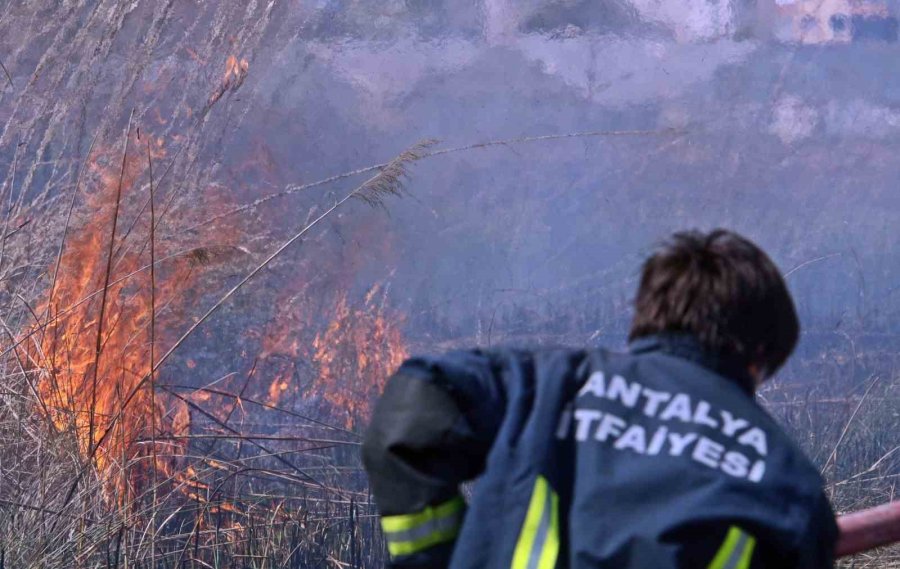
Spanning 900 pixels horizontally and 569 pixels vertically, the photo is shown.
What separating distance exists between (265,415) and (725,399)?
4.18 meters

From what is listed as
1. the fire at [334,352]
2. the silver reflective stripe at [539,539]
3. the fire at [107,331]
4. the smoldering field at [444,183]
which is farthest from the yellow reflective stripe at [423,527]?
the fire at [334,352]

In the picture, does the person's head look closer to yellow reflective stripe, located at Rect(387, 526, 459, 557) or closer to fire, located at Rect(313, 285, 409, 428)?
yellow reflective stripe, located at Rect(387, 526, 459, 557)

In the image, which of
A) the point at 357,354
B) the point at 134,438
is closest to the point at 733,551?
the point at 134,438

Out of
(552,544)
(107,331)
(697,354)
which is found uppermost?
(697,354)

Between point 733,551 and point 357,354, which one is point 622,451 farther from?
point 357,354

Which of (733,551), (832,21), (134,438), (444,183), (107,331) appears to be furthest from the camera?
(832,21)

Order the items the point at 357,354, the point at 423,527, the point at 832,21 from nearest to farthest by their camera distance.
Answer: the point at 423,527, the point at 357,354, the point at 832,21

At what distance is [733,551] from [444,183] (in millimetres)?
5191

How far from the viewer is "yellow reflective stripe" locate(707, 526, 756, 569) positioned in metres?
0.94

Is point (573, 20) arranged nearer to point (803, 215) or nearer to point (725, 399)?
point (803, 215)

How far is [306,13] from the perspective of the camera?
5691mm

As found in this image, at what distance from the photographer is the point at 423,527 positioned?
1048mm

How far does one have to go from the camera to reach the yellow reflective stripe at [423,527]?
104cm

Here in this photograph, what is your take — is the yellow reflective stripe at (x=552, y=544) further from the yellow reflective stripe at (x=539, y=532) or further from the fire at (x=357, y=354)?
the fire at (x=357, y=354)
